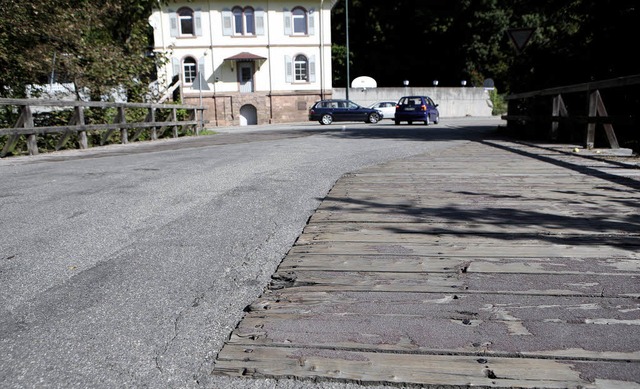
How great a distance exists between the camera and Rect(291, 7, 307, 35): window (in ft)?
134

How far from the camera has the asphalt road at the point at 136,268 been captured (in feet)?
7.43

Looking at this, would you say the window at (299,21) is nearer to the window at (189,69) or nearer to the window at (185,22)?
the window at (185,22)

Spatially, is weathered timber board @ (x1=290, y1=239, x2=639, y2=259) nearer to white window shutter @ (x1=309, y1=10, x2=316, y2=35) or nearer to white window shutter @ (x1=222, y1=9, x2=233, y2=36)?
white window shutter @ (x1=309, y1=10, x2=316, y2=35)

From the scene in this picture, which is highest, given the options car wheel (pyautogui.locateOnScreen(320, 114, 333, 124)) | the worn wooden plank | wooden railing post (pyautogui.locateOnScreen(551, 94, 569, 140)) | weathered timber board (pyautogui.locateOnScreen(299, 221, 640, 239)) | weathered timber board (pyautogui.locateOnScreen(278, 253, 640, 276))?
wooden railing post (pyautogui.locateOnScreen(551, 94, 569, 140))

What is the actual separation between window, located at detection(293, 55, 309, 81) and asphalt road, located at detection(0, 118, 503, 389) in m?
35.0

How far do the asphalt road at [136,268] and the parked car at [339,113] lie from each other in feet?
87.8

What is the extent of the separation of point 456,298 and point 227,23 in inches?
1605

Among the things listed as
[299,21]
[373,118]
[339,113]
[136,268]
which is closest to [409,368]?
[136,268]

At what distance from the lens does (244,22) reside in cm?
4088

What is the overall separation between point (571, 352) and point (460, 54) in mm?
49802

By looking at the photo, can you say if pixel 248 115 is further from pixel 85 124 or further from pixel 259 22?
pixel 85 124

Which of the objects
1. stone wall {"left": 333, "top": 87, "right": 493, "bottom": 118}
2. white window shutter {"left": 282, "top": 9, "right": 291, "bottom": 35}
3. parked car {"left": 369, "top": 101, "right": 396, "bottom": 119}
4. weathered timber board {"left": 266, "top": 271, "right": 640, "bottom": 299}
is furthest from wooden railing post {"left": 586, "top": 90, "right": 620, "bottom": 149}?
stone wall {"left": 333, "top": 87, "right": 493, "bottom": 118}

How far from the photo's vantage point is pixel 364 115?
34.5 metres

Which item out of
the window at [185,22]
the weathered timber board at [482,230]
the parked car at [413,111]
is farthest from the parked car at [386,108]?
the weathered timber board at [482,230]
